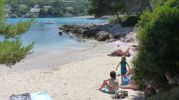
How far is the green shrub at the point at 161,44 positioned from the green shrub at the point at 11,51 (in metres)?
3.25

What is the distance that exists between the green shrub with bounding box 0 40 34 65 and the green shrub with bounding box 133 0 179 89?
3.25m

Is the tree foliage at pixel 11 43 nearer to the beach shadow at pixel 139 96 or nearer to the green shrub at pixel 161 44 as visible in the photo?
the green shrub at pixel 161 44

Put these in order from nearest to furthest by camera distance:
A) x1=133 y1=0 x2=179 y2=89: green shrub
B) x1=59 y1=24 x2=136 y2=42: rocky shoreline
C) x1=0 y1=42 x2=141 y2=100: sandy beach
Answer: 1. x1=133 y1=0 x2=179 y2=89: green shrub
2. x1=0 y1=42 x2=141 y2=100: sandy beach
3. x1=59 y1=24 x2=136 y2=42: rocky shoreline

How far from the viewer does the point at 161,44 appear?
1075 centimetres

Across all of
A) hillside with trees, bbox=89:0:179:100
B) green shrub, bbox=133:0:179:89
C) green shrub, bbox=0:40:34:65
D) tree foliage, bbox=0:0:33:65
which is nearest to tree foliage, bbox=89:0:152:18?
hillside with trees, bbox=89:0:179:100

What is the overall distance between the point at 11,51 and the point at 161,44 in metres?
3.79

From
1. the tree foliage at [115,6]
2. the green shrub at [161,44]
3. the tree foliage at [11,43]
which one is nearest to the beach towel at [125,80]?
the green shrub at [161,44]

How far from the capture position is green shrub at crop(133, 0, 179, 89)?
10.7 meters

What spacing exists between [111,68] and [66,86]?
5.06 m

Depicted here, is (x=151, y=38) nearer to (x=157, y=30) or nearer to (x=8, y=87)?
(x=157, y=30)

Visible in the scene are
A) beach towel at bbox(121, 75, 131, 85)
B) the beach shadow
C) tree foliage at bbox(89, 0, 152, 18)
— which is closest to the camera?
the beach shadow

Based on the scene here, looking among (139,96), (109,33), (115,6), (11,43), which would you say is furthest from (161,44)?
(115,6)

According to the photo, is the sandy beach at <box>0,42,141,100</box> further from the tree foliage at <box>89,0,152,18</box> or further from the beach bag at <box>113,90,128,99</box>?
the tree foliage at <box>89,0,152,18</box>

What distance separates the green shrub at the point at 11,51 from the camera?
9.76 metres
